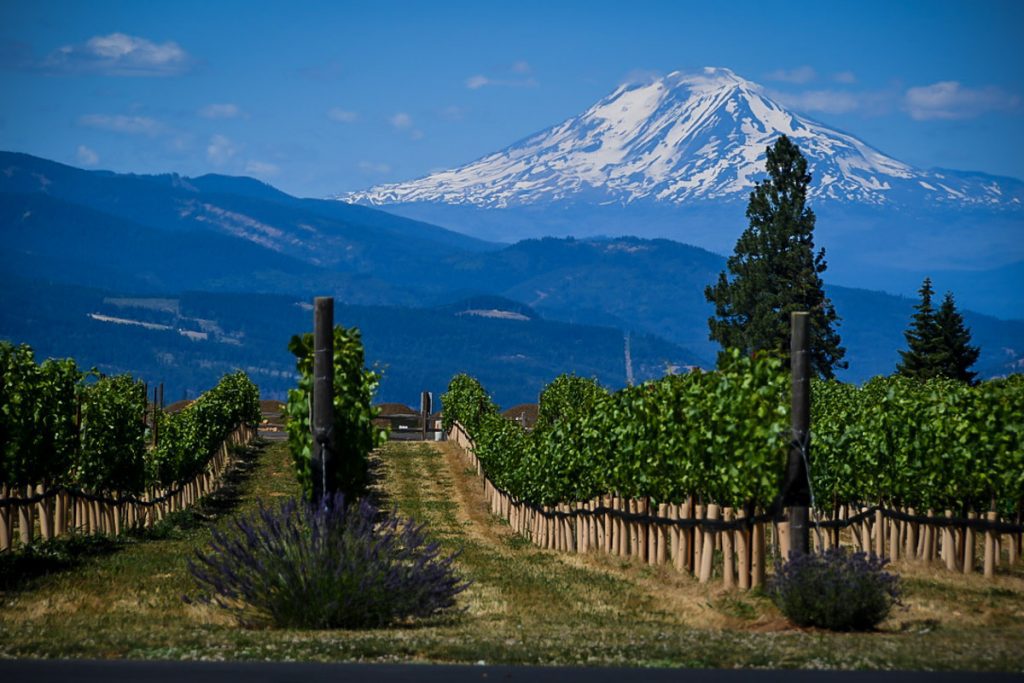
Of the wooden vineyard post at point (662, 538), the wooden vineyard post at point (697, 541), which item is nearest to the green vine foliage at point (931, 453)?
the wooden vineyard post at point (662, 538)

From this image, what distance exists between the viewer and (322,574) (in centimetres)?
1811

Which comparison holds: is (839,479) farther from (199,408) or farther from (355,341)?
(199,408)

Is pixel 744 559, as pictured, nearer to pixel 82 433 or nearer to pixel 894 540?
pixel 894 540

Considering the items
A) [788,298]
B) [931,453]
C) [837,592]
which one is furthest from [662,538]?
[788,298]

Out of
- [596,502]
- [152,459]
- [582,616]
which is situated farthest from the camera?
[152,459]

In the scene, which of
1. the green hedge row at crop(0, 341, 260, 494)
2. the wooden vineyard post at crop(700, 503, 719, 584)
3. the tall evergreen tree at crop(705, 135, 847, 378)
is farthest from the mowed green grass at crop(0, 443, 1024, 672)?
the tall evergreen tree at crop(705, 135, 847, 378)

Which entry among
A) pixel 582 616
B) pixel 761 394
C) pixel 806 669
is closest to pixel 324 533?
pixel 582 616

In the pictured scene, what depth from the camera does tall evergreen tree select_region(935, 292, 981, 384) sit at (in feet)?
298

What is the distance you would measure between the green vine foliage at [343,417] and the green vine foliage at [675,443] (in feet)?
18.0

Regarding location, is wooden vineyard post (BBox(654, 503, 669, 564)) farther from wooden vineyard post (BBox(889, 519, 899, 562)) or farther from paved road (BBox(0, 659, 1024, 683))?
paved road (BBox(0, 659, 1024, 683))

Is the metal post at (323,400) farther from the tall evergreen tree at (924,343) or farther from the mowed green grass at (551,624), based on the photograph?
the tall evergreen tree at (924,343)

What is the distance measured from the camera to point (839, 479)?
105 ft

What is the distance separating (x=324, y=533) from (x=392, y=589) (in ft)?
3.45

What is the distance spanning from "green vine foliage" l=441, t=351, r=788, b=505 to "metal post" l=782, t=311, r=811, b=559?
70cm
